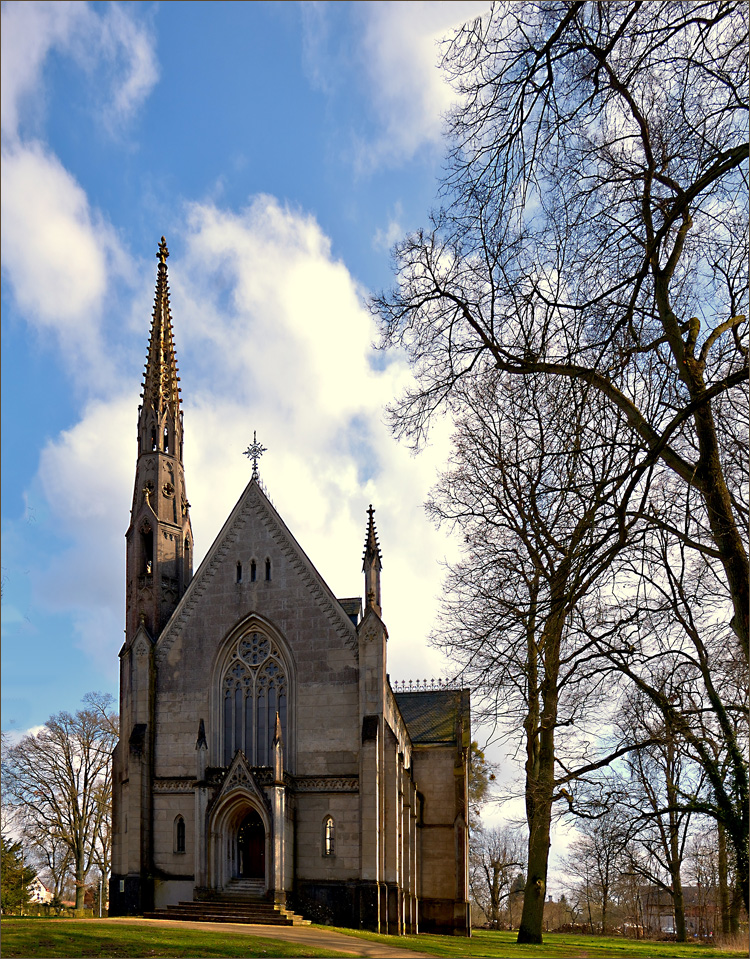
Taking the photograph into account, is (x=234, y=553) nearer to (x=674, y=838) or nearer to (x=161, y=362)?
(x=161, y=362)

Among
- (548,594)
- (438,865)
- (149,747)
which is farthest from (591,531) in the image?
(438,865)

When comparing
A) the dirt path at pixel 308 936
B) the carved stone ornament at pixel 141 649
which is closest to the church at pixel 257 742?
the carved stone ornament at pixel 141 649

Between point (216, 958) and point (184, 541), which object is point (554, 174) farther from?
point (184, 541)

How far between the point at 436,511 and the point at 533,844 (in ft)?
35.6

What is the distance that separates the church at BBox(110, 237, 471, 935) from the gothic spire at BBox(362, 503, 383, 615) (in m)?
0.08

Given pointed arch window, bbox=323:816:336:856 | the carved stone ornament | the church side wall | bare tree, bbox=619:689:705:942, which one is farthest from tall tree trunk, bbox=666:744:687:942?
the carved stone ornament

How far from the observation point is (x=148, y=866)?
3344 cm

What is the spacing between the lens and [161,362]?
4138cm

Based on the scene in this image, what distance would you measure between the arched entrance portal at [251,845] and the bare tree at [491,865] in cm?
2913

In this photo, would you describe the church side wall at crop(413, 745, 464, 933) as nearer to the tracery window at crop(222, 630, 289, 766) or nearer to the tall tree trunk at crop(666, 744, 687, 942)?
the tall tree trunk at crop(666, 744, 687, 942)

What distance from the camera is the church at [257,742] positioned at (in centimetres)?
3156

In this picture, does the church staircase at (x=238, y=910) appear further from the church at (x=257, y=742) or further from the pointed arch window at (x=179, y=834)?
the pointed arch window at (x=179, y=834)

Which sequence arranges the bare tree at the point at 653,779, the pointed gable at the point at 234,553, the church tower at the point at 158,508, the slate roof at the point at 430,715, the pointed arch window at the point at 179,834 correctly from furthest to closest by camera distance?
the slate roof at the point at 430,715 < the church tower at the point at 158,508 < the pointed gable at the point at 234,553 < the pointed arch window at the point at 179,834 < the bare tree at the point at 653,779

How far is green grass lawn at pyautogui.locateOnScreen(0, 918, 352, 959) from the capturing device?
18812 mm
